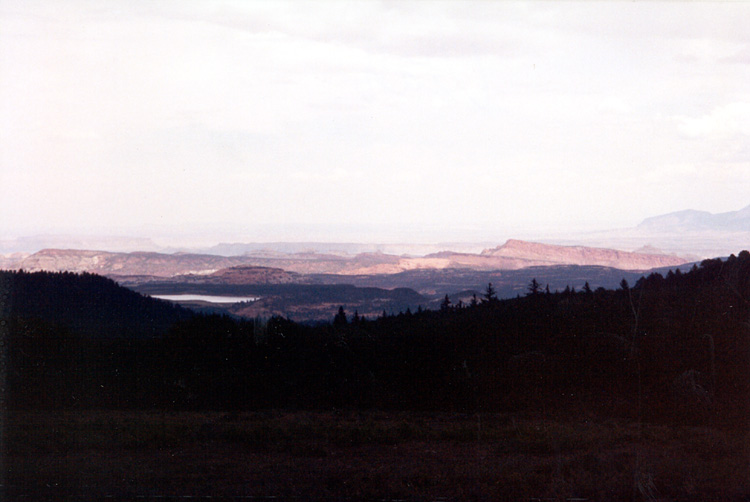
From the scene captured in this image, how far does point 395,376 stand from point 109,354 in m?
20.5

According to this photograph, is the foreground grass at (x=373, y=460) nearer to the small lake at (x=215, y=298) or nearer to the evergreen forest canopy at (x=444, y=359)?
the evergreen forest canopy at (x=444, y=359)

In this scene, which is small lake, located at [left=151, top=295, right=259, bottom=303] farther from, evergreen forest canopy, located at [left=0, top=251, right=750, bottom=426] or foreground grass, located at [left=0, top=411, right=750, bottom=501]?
foreground grass, located at [left=0, top=411, right=750, bottom=501]

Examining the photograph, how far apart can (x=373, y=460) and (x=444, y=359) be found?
842 inches

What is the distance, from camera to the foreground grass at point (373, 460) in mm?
15930

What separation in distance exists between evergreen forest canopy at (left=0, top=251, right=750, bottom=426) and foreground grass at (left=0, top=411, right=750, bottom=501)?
6.49 meters

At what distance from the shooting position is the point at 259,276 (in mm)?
95312

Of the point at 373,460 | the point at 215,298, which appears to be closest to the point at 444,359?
the point at 373,460

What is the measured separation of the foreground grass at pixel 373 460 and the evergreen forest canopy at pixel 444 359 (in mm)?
6490

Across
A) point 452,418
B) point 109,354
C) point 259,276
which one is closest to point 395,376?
point 452,418

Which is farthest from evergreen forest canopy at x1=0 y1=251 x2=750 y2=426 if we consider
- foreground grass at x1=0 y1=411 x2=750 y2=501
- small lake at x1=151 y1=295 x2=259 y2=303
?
small lake at x1=151 y1=295 x2=259 y2=303

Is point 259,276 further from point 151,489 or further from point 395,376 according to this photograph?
point 151,489

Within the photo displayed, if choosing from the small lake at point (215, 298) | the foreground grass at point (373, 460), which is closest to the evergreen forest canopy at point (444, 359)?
the foreground grass at point (373, 460)

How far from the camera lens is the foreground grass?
15.9m

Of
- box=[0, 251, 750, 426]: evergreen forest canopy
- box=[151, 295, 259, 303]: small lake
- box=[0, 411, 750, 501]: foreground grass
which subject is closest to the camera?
box=[0, 411, 750, 501]: foreground grass
